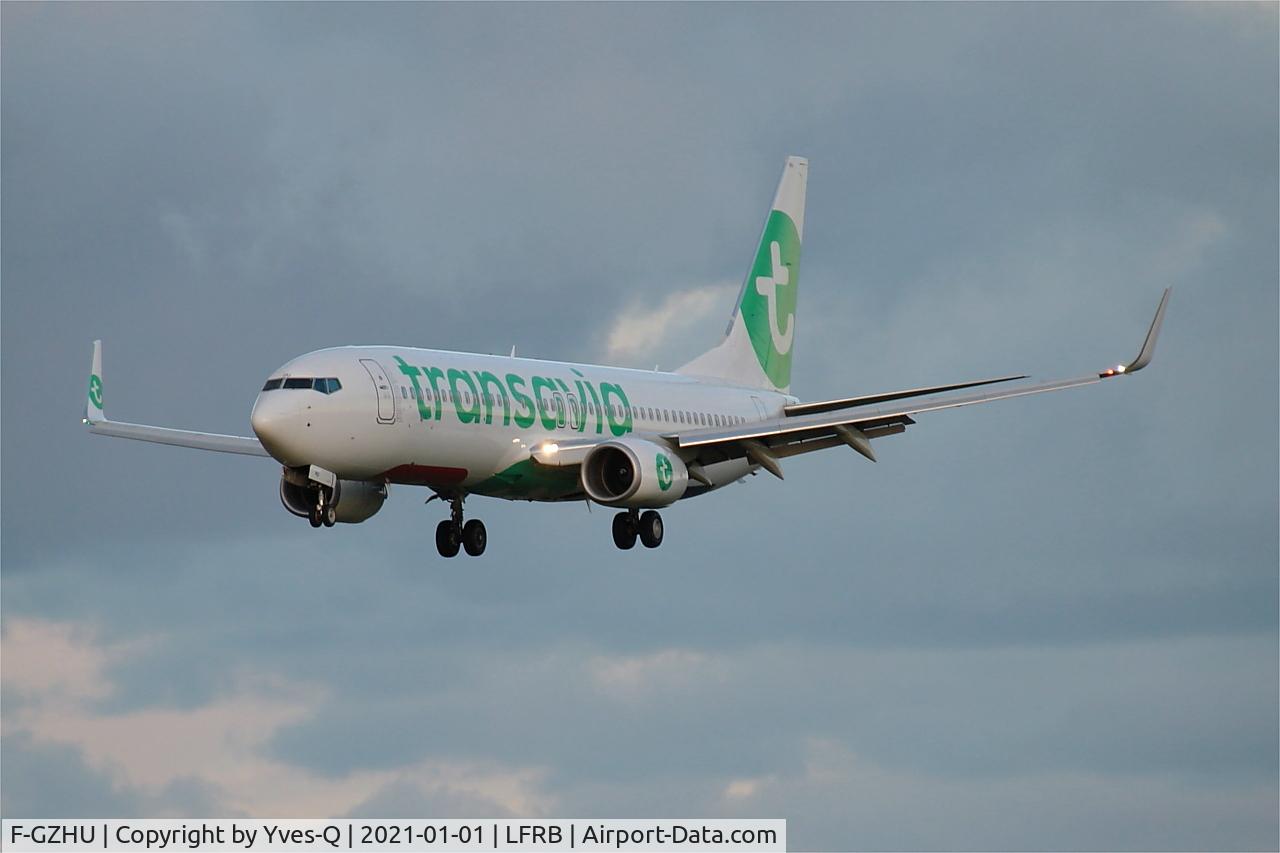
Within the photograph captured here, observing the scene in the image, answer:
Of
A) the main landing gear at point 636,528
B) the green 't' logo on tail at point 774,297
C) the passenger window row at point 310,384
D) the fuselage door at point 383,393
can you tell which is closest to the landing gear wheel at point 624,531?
the main landing gear at point 636,528

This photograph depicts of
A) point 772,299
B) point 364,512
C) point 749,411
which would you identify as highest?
point 772,299

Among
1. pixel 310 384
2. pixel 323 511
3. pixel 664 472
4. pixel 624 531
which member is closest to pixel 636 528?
pixel 624 531

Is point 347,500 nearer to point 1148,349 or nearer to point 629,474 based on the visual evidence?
point 629,474

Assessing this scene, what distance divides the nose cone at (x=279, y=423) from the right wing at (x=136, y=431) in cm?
998

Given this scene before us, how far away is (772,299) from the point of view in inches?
3046

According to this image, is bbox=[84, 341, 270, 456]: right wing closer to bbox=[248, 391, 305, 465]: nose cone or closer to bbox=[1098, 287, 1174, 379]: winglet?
bbox=[248, 391, 305, 465]: nose cone

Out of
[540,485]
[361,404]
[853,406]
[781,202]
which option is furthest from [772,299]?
[361,404]

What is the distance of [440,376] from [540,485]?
451cm

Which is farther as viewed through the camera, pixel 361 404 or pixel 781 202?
pixel 781 202

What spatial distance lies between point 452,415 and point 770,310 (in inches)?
782

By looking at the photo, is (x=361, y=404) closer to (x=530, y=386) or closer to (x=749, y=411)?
(x=530, y=386)

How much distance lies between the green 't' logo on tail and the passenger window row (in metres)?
21.3

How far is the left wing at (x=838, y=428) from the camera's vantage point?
61781 millimetres

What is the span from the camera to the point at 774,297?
77500 millimetres
